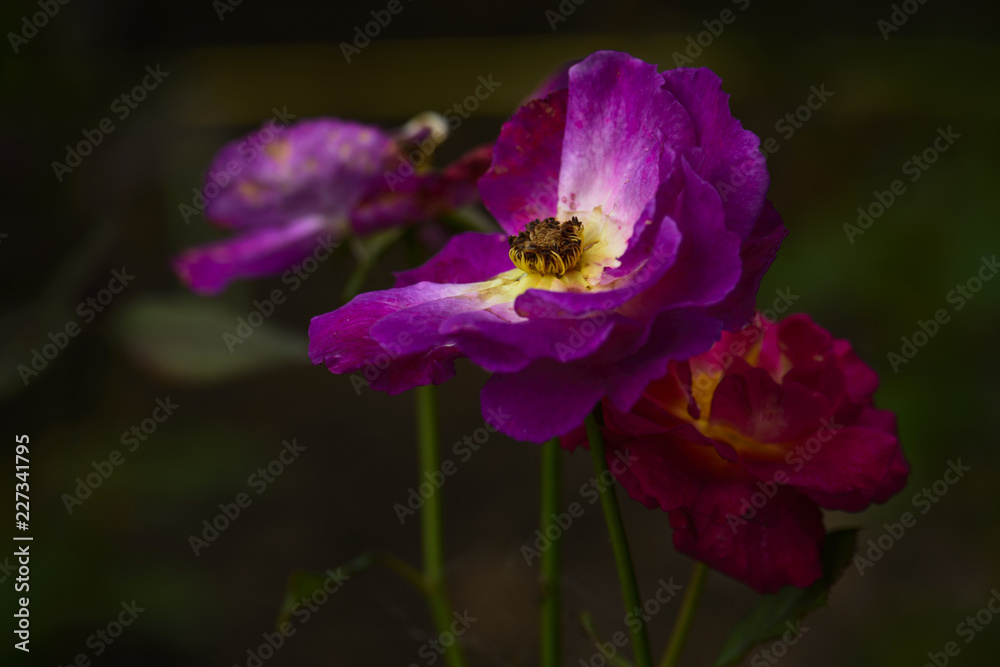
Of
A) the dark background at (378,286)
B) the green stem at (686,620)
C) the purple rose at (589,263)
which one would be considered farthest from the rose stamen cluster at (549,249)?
the dark background at (378,286)

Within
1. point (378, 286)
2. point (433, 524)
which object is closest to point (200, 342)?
point (433, 524)

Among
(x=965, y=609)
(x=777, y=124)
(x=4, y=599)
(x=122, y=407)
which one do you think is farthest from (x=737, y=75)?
(x=4, y=599)

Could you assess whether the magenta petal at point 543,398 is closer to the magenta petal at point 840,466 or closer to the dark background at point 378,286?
the magenta petal at point 840,466

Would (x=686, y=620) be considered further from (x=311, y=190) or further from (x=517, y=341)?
(x=311, y=190)

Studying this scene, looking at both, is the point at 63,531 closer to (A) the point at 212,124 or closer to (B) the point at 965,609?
(A) the point at 212,124

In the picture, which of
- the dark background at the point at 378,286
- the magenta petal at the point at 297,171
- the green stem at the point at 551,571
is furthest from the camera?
the dark background at the point at 378,286
